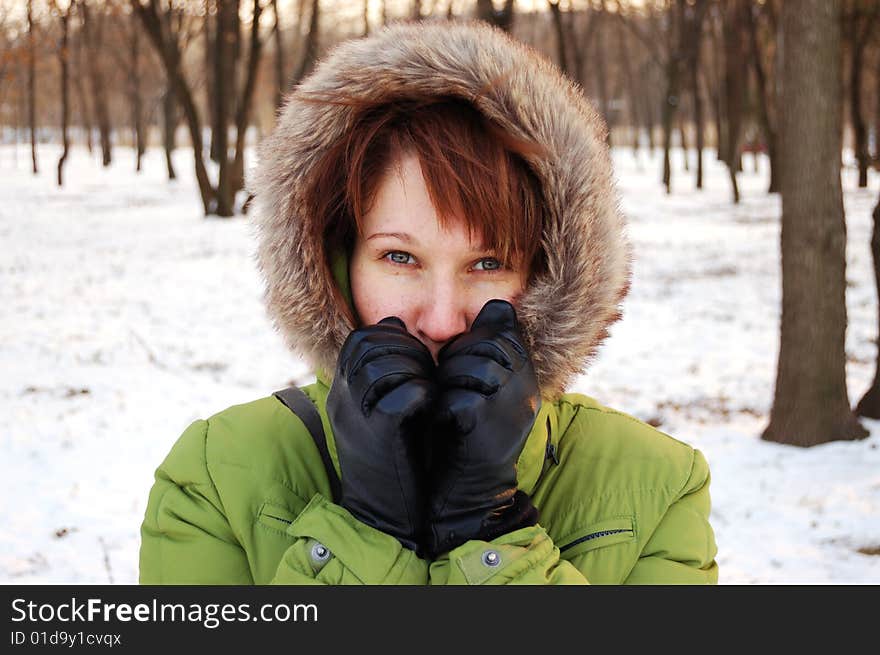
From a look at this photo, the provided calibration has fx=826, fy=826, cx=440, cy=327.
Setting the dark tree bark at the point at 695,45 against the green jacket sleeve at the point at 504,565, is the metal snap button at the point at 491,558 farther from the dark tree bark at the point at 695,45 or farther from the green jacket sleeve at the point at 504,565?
the dark tree bark at the point at 695,45

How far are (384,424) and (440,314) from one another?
11.6 inches

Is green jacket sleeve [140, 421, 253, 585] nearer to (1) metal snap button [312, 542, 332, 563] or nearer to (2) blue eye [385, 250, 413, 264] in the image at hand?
(1) metal snap button [312, 542, 332, 563]

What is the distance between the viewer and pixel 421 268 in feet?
5.31

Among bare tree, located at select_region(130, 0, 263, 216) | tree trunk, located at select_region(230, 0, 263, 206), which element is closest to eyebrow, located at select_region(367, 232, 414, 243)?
bare tree, located at select_region(130, 0, 263, 216)

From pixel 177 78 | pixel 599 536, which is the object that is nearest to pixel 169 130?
pixel 177 78

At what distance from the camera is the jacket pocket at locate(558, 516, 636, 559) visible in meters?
1.56

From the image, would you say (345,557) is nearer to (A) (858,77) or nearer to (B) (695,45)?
(A) (858,77)

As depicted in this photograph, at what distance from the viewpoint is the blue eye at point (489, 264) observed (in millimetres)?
1638

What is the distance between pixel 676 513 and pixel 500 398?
489mm
